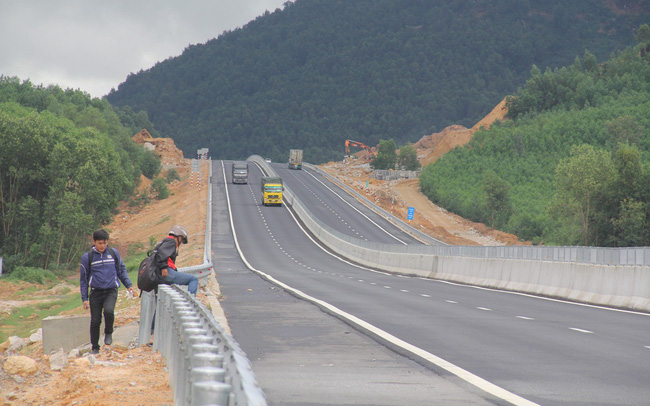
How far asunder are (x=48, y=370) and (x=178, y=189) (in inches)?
4012

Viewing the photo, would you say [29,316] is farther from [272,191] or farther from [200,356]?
[272,191]

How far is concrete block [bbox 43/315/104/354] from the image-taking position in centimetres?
1552

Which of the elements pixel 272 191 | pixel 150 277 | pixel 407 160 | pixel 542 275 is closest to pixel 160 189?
pixel 272 191

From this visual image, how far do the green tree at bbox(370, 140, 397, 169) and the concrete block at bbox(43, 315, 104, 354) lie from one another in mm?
135040

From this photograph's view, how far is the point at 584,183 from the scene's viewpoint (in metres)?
82.2

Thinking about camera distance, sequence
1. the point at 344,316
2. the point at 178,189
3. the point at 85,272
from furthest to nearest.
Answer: the point at 178,189
the point at 344,316
the point at 85,272

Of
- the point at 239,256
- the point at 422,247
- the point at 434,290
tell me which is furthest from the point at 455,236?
the point at 434,290

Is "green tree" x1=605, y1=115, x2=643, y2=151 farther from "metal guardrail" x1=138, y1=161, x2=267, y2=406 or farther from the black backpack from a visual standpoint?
"metal guardrail" x1=138, y1=161, x2=267, y2=406

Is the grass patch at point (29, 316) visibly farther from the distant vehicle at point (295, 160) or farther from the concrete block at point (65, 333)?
the distant vehicle at point (295, 160)

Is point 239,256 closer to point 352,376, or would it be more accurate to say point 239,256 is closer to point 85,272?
point 85,272

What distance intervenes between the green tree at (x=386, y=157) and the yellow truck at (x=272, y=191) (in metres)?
58.2

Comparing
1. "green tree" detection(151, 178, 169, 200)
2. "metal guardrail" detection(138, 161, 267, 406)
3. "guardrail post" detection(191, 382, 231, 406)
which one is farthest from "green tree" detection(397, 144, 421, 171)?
"guardrail post" detection(191, 382, 231, 406)

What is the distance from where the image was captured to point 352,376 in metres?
9.51

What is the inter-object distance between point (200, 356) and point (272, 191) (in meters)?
88.0
